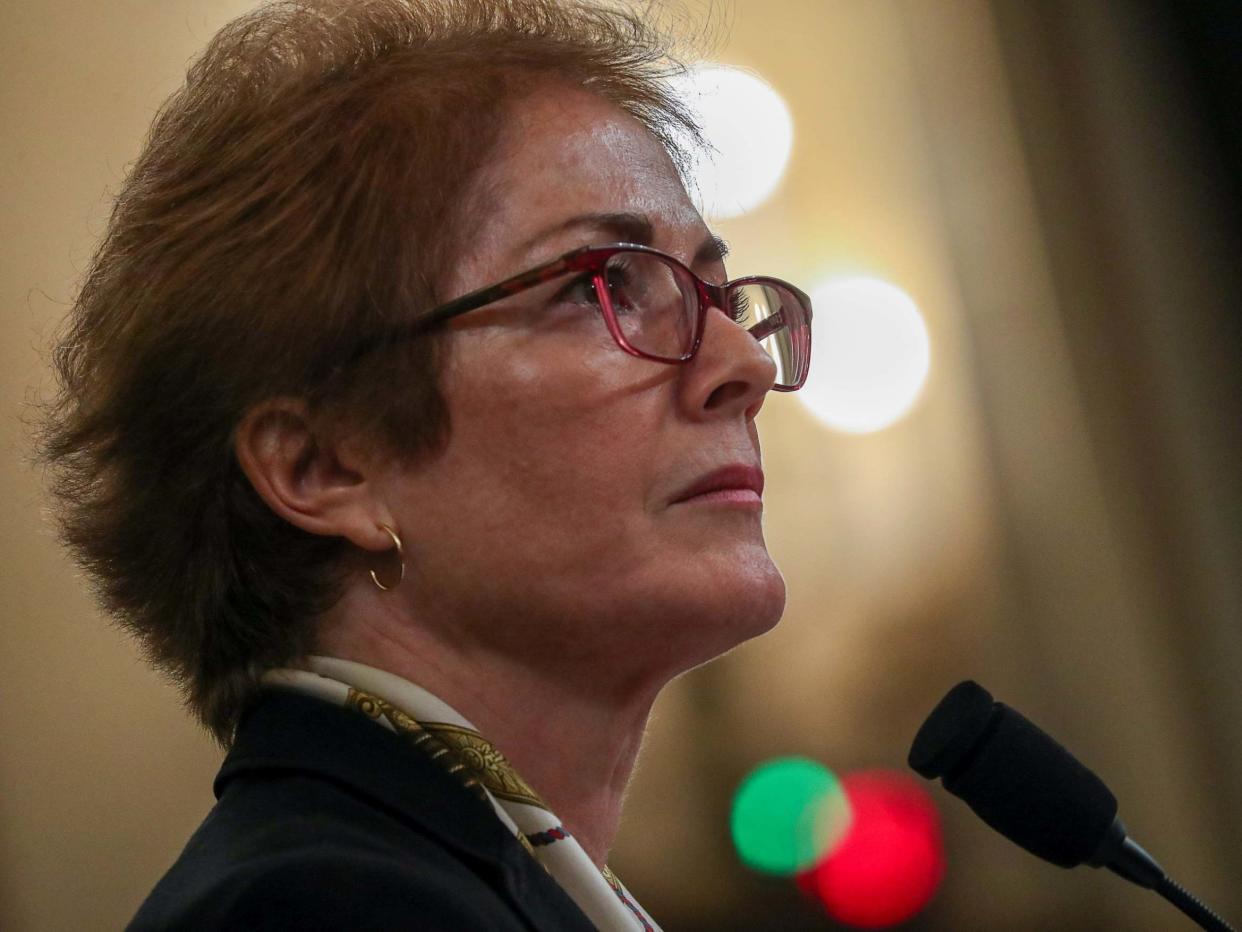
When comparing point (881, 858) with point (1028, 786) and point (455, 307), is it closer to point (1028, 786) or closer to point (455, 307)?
point (1028, 786)

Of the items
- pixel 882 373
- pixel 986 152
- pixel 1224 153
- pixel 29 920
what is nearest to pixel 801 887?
pixel 882 373

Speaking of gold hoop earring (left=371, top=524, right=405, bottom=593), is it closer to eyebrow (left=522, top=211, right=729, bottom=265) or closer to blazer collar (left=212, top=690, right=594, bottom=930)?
blazer collar (left=212, top=690, right=594, bottom=930)

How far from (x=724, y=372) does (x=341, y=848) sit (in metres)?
0.52

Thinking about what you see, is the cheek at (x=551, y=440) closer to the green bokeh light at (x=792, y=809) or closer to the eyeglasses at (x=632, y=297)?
the eyeglasses at (x=632, y=297)

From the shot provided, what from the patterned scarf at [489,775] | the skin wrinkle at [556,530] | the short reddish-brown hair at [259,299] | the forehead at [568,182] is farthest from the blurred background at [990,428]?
the patterned scarf at [489,775]

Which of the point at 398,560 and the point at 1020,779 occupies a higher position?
the point at 398,560

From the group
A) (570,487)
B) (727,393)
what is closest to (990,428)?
(727,393)

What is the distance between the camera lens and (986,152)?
2504mm

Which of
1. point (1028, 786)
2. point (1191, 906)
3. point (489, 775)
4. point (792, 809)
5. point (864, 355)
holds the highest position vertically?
point (864, 355)

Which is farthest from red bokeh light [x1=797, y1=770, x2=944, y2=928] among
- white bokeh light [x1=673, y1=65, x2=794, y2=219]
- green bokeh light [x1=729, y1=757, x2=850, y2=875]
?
white bokeh light [x1=673, y1=65, x2=794, y2=219]

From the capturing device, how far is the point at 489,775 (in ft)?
3.19

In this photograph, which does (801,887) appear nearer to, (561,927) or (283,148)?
(561,927)

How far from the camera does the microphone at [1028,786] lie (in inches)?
40.5

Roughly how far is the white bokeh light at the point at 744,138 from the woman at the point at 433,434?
1259mm
